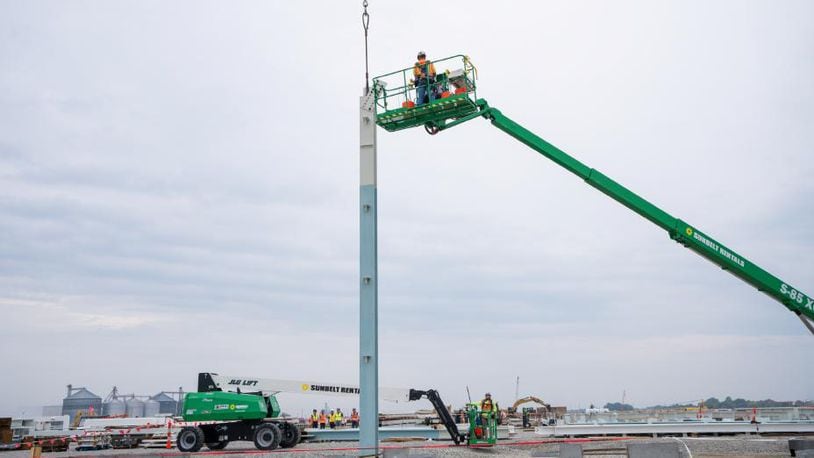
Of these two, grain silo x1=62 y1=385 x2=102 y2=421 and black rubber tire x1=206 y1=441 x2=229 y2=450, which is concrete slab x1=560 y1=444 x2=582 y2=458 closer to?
black rubber tire x1=206 y1=441 x2=229 y2=450

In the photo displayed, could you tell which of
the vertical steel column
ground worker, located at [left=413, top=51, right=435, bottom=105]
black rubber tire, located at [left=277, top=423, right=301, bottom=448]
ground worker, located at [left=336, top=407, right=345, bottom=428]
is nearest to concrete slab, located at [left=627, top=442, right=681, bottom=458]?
the vertical steel column

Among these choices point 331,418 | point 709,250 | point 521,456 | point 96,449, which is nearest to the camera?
point 709,250

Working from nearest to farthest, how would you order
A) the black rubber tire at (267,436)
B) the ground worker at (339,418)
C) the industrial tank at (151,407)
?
1. the black rubber tire at (267,436)
2. the ground worker at (339,418)
3. the industrial tank at (151,407)

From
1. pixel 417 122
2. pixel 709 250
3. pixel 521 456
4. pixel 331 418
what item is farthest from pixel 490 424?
pixel 331 418

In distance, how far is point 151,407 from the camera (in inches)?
2108

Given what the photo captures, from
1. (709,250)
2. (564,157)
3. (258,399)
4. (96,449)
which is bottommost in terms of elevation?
(96,449)

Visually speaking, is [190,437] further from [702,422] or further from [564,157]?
[702,422]

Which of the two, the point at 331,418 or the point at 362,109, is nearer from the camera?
the point at 362,109

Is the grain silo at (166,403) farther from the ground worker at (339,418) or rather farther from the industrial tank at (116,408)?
Result: the ground worker at (339,418)

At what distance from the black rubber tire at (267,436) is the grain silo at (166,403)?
1323 inches

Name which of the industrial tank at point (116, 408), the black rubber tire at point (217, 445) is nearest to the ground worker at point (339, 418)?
the black rubber tire at point (217, 445)

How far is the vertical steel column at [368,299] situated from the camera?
14922 mm

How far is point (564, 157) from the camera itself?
60.1 ft

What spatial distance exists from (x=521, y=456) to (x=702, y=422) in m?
14.3
